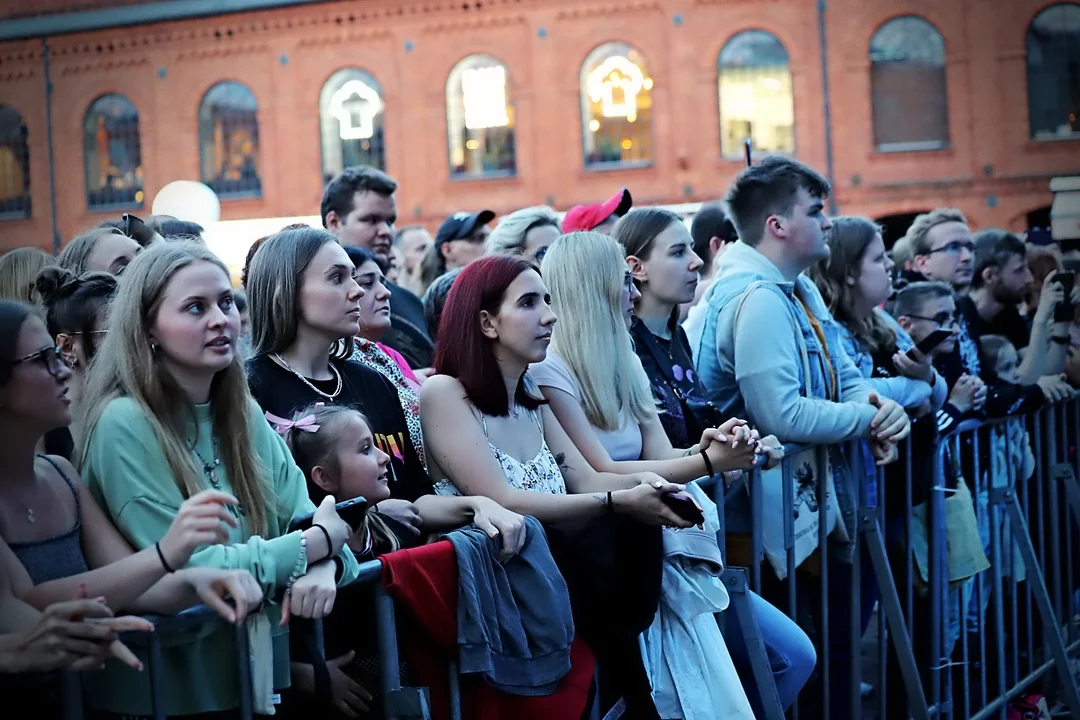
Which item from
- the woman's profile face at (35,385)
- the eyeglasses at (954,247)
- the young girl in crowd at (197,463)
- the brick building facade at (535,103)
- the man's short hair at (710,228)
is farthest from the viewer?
the brick building facade at (535,103)

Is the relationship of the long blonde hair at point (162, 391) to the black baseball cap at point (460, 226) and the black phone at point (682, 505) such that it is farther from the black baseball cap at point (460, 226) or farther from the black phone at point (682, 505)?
the black baseball cap at point (460, 226)

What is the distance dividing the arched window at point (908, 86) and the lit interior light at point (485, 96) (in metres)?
8.16

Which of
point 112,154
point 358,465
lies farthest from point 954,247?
point 112,154

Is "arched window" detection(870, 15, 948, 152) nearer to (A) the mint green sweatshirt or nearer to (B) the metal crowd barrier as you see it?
(B) the metal crowd barrier

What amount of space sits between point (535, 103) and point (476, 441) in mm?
25318

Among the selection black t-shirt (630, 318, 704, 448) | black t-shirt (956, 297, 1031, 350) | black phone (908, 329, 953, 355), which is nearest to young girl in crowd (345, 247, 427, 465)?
black t-shirt (630, 318, 704, 448)

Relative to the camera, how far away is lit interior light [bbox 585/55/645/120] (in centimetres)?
2784

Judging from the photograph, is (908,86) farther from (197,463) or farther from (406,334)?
(197,463)

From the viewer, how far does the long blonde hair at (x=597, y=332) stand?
4305 millimetres

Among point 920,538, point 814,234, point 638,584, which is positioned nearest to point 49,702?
point 638,584

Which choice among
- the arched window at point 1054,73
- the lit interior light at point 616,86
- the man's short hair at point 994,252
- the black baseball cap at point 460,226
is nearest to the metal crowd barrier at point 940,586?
the man's short hair at point 994,252

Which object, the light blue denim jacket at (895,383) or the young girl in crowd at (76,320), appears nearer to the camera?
the young girl in crowd at (76,320)

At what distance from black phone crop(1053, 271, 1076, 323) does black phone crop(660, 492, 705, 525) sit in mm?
4246

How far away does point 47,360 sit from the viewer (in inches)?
108
